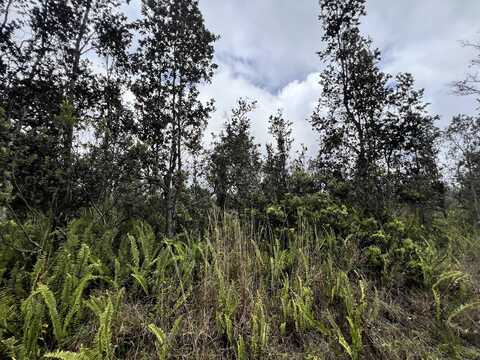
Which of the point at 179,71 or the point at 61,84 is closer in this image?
the point at 179,71

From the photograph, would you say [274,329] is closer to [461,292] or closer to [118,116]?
[461,292]

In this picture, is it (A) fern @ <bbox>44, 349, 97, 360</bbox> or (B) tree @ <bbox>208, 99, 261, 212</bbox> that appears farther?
(B) tree @ <bbox>208, 99, 261, 212</bbox>

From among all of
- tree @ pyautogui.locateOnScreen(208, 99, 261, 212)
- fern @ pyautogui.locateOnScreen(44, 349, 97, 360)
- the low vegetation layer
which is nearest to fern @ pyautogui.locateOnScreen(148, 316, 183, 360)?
the low vegetation layer

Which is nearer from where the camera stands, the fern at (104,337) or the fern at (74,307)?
the fern at (104,337)

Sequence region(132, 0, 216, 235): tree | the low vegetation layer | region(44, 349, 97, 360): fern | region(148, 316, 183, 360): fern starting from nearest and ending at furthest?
region(44, 349, 97, 360): fern
region(148, 316, 183, 360): fern
the low vegetation layer
region(132, 0, 216, 235): tree

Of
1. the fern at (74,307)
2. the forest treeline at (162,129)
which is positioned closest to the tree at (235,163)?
the forest treeline at (162,129)

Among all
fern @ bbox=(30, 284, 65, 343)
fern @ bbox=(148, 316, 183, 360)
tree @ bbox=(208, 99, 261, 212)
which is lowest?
fern @ bbox=(148, 316, 183, 360)

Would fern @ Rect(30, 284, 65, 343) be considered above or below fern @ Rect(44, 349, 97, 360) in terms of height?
above

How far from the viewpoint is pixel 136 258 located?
276 cm

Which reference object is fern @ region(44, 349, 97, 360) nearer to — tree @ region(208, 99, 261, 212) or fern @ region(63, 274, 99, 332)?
fern @ region(63, 274, 99, 332)

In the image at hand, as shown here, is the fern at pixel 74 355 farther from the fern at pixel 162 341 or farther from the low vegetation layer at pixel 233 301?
the fern at pixel 162 341

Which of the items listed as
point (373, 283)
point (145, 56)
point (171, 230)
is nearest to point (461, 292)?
point (373, 283)

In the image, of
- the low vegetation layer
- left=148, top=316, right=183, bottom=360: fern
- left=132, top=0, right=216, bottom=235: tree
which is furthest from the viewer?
left=132, top=0, right=216, bottom=235: tree

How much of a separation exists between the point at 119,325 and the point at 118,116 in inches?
162
